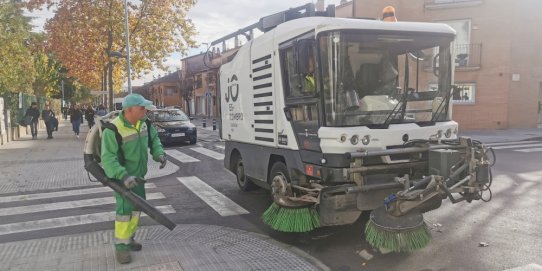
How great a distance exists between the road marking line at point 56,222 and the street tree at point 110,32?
17.1 m

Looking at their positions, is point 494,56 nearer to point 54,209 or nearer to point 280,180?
point 280,180

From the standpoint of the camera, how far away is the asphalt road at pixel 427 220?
4445 millimetres

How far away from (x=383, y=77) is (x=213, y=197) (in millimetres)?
3874

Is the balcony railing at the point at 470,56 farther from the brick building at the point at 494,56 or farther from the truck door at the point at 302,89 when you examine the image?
the truck door at the point at 302,89

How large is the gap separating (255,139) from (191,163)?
5.73 m

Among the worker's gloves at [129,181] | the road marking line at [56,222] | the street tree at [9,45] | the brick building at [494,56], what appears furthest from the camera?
the brick building at [494,56]

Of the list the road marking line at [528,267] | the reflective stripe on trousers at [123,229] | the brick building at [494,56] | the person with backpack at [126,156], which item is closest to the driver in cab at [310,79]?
the person with backpack at [126,156]

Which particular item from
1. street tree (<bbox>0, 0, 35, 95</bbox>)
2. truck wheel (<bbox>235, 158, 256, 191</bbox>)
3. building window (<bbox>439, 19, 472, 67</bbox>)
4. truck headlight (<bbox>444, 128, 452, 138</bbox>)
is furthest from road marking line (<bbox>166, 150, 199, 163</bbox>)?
building window (<bbox>439, 19, 472, 67</bbox>)

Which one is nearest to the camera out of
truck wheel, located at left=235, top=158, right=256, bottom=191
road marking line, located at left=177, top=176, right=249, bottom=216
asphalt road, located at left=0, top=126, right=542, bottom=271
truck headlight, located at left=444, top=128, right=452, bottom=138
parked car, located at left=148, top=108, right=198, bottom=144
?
asphalt road, located at left=0, top=126, right=542, bottom=271

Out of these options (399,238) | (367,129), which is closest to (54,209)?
(367,129)

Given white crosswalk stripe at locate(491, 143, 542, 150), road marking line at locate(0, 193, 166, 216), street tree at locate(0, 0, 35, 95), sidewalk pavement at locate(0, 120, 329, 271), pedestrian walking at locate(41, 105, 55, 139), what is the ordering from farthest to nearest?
pedestrian walking at locate(41, 105, 55, 139) → street tree at locate(0, 0, 35, 95) → white crosswalk stripe at locate(491, 143, 542, 150) → road marking line at locate(0, 193, 166, 216) → sidewalk pavement at locate(0, 120, 329, 271)

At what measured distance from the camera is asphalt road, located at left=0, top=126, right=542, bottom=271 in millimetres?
4445

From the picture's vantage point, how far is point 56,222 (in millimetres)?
6168

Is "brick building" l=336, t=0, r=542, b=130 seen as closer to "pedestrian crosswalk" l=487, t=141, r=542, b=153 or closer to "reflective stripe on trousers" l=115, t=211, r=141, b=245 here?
"pedestrian crosswalk" l=487, t=141, r=542, b=153
